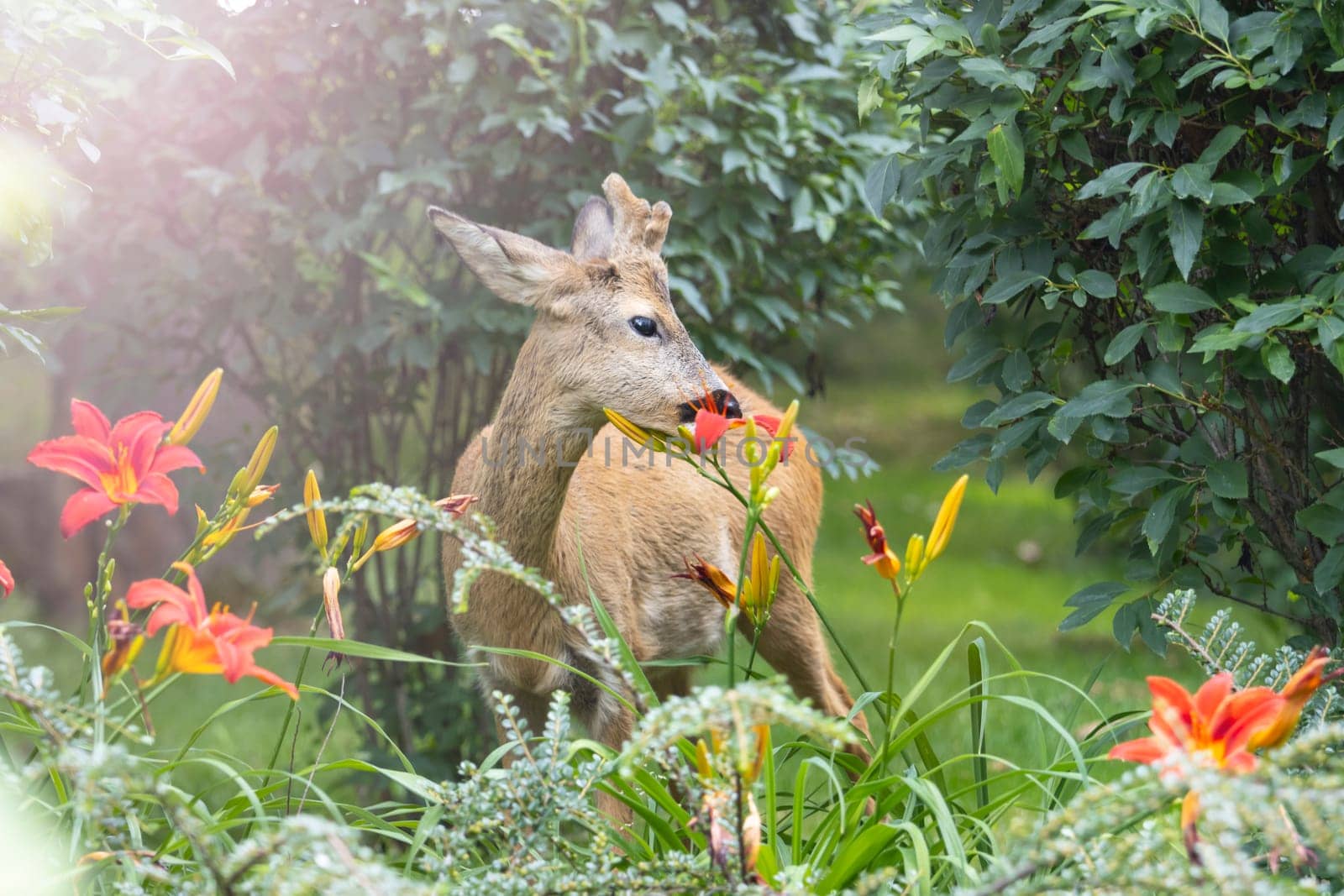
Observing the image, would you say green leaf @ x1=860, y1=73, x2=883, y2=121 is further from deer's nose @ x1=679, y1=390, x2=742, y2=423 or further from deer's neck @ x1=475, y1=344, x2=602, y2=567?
deer's neck @ x1=475, y1=344, x2=602, y2=567

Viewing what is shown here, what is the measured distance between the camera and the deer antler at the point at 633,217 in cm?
344

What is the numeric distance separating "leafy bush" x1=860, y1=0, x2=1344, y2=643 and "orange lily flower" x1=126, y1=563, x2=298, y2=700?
172 cm

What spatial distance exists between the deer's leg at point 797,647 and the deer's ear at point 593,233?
152 cm

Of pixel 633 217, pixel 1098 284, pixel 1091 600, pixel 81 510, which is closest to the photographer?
pixel 81 510

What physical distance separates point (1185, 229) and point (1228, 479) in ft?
1.76

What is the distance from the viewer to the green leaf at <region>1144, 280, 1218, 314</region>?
2.47m

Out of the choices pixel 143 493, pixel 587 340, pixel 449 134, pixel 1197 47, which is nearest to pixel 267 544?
pixel 449 134

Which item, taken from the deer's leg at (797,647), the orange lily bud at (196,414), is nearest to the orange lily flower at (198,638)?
the orange lily bud at (196,414)

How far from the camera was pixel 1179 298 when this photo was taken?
2.49 m

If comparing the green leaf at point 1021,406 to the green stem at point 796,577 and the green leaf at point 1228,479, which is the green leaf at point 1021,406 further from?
the green stem at point 796,577

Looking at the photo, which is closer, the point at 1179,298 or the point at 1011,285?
the point at 1179,298

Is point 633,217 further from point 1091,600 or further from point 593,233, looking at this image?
point 1091,600

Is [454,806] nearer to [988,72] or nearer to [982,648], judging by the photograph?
[982,648]


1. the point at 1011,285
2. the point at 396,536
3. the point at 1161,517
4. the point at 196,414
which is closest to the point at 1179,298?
the point at 1011,285
